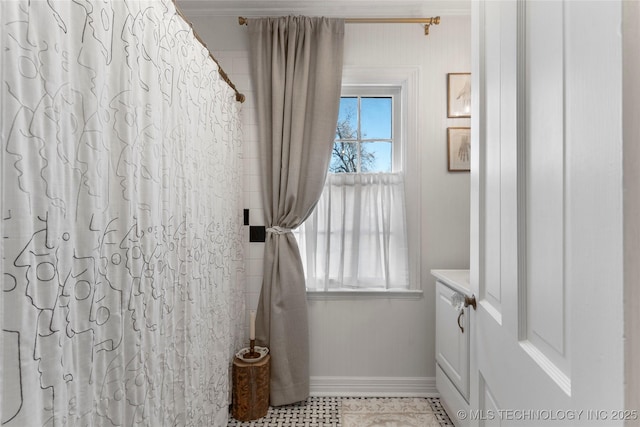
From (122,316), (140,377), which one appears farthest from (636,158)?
(140,377)

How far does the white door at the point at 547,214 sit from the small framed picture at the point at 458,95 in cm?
137

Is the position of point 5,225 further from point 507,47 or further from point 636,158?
point 507,47

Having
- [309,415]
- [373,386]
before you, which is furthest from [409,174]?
[309,415]

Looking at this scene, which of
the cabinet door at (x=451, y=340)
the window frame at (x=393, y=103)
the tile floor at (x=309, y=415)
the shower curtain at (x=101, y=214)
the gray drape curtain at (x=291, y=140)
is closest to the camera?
the shower curtain at (x=101, y=214)

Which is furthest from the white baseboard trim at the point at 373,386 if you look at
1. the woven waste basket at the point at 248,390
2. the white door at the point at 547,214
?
the white door at the point at 547,214

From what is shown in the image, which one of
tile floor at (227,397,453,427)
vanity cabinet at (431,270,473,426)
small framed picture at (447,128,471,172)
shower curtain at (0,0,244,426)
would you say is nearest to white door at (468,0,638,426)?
vanity cabinet at (431,270,473,426)

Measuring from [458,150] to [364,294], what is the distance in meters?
1.17

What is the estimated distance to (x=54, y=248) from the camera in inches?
24.8

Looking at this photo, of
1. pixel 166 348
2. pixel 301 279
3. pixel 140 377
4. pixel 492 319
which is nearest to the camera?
pixel 492 319

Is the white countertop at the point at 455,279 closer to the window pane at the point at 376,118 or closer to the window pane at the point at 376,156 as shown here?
the window pane at the point at 376,156

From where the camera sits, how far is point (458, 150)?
2.22m

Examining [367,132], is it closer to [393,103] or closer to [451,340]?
[393,103]

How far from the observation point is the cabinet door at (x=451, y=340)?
5.18ft

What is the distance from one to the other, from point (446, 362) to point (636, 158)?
1868 millimetres
